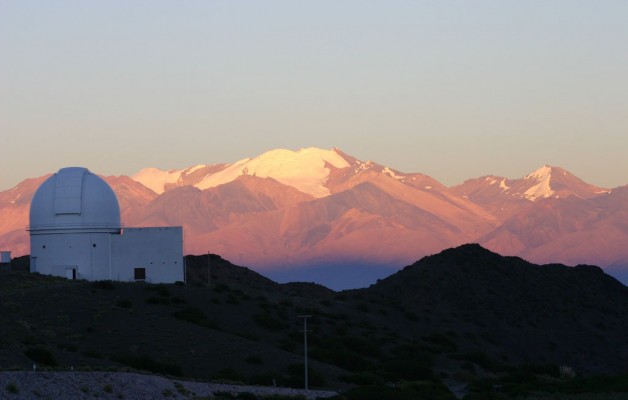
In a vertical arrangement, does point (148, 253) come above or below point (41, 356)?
above

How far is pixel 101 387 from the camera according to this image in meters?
40.3

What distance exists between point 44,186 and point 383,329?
24.1 metres

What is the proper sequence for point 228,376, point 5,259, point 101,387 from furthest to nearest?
point 5,259, point 228,376, point 101,387

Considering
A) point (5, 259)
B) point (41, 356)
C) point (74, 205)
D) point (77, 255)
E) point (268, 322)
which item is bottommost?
point (41, 356)

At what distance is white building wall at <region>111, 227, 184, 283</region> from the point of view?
72812 millimetres

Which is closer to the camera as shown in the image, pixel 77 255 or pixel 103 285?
pixel 103 285

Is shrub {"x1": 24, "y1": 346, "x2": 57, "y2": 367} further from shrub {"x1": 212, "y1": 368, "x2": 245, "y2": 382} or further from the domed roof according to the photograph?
the domed roof

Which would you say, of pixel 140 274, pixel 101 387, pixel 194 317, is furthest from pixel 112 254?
pixel 101 387

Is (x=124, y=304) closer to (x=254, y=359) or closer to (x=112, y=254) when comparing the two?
(x=112, y=254)

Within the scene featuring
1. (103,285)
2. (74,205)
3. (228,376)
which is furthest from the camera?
(74,205)

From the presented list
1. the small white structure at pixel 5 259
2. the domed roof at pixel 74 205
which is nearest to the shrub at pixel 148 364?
the domed roof at pixel 74 205

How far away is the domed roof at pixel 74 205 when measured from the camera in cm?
7200

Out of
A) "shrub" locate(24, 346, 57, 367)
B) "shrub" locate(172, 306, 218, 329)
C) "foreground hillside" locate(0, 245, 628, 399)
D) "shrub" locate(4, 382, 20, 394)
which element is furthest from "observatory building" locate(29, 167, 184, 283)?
"shrub" locate(4, 382, 20, 394)

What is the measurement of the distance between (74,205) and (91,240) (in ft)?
7.93
